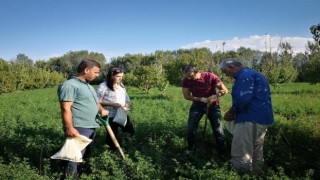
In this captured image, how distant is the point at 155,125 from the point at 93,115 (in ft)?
10.8

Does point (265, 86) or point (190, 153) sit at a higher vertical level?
point (265, 86)

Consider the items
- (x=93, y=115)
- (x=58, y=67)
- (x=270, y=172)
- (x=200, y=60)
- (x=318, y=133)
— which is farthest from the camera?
(x=58, y=67)

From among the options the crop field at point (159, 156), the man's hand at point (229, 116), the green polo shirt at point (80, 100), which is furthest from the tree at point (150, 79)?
the green polo shirt at point (80, 100)

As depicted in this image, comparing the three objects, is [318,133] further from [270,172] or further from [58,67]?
[58,67]

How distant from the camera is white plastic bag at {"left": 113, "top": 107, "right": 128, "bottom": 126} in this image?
5.86 m

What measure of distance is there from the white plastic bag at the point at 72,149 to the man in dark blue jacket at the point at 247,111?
7.62ft

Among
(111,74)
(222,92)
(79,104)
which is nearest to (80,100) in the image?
(79,104)

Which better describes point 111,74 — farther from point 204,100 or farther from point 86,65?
point 204,100

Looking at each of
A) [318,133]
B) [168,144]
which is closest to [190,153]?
[168,144]

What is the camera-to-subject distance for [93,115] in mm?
4832

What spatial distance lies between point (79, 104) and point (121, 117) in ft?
4.68

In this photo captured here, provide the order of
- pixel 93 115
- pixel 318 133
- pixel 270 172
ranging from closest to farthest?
pixel 270 172, pixel 93 115, pixel 318 133

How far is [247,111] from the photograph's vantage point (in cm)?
458

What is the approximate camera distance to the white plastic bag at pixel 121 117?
19.2 feet
